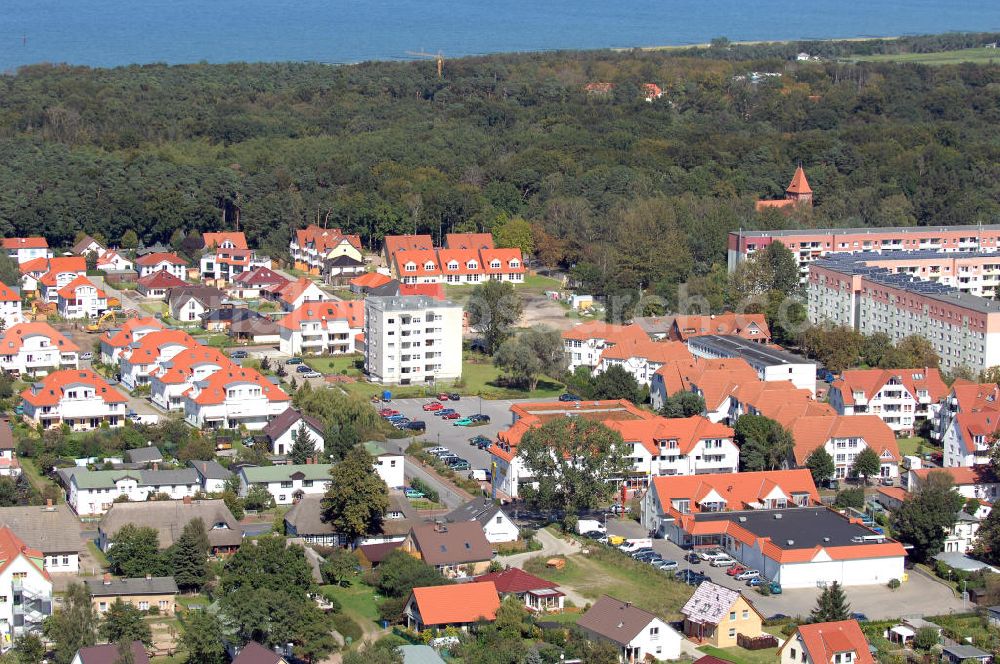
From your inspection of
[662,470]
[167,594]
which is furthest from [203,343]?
[167,594]

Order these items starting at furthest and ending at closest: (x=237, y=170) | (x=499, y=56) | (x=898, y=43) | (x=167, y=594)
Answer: (x=898, y=43) → (x=499, y=56) → (x=237, y=170) → (x=167, y=594)

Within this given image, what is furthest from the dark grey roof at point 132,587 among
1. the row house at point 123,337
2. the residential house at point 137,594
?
the row house at point 123,337

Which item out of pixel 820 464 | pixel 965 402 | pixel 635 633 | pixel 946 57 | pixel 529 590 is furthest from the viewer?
pixel 946 57

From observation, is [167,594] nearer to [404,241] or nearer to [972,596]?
[972,596]

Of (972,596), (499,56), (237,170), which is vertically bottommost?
(972,596)

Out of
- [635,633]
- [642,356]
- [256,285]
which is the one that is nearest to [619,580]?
[635,633]

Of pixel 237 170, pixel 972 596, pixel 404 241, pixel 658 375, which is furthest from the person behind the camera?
pixel 237 170

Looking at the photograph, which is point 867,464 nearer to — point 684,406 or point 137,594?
point 684,406
